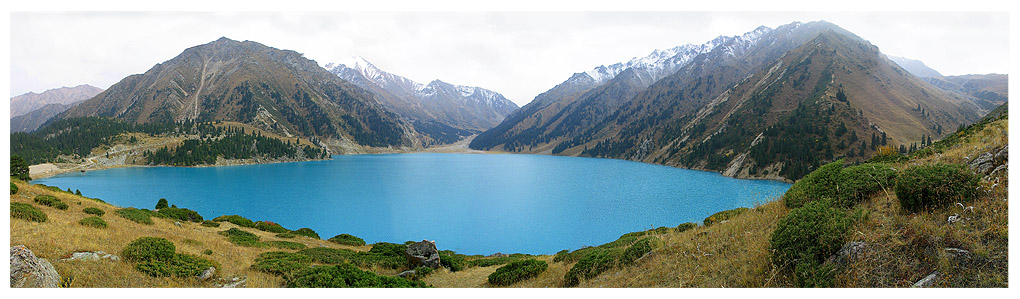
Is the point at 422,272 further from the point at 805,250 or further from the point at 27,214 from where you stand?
the point at 27,214

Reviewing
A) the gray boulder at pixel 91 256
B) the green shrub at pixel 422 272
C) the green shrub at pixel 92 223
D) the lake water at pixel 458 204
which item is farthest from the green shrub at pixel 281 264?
the lake water at pixel 458 204

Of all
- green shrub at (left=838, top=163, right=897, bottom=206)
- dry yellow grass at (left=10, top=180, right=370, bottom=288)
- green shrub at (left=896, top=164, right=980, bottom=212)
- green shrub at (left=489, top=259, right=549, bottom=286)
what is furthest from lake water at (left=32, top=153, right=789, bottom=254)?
green shrub at (left=896, top=164, right=980, bottom=212)

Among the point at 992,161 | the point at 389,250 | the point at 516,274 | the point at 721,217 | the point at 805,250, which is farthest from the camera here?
the point at 389,250

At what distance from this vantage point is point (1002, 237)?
7266 mm

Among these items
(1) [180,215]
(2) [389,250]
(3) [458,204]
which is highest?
(1) [180,215]

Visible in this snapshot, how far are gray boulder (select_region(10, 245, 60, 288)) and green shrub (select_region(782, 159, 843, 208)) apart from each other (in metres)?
21.1

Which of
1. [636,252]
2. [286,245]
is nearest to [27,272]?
[286,245]

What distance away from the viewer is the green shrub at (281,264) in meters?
15.2

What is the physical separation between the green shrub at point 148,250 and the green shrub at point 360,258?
670 cm

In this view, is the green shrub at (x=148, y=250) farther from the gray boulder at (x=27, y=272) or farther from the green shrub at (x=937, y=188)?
the green shrub at (x=937, y=188)

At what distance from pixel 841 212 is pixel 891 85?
9654 inches

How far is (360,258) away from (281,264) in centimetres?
573

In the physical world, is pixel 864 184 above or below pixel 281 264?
above

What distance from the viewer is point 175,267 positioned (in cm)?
1302
